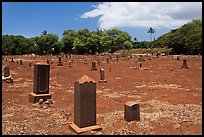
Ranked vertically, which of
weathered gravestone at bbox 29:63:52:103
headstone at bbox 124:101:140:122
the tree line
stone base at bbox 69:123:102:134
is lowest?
stone base at bbox 69:123:102:134

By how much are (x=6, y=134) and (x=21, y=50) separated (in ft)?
226

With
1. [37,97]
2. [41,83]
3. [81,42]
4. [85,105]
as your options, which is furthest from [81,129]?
[81,42]

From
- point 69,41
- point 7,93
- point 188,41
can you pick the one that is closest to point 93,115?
point 7,93

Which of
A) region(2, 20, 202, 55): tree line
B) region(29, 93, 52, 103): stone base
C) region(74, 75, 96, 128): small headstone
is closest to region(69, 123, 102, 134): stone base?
region(74, 75, 96, 128): small headstone

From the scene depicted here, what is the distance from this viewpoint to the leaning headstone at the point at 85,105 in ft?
24.2

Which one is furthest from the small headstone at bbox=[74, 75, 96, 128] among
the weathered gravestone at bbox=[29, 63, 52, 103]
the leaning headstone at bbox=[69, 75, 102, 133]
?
the weathered gravestone at bbox=[29, 63, 52, 103]

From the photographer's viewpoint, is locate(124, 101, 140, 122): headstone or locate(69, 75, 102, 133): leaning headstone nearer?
locate(69, 75, 102, 133): leaning headstone

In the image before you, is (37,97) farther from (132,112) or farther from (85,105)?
(132,112)

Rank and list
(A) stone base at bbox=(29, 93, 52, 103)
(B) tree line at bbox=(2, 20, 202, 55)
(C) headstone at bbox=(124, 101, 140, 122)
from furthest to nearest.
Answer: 1. (B) tree line at bbox=(2, 20, 202, 55)
2. (A) stone base at bbox=(29, 93, 52, 103)
3. (C) headstone at bbox=(124, 101, 140, 122)

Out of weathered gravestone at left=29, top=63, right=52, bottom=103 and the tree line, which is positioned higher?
the tree line

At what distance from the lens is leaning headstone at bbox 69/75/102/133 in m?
7.37

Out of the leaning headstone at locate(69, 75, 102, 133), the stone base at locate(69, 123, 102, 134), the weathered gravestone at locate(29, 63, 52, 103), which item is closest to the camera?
the stone base at locate(69, 123, 102, 134)

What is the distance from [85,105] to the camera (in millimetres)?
7484

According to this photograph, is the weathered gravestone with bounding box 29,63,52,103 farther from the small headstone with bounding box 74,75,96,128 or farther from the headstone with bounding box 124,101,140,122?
the headstone with bounding box 124,101,140,122
